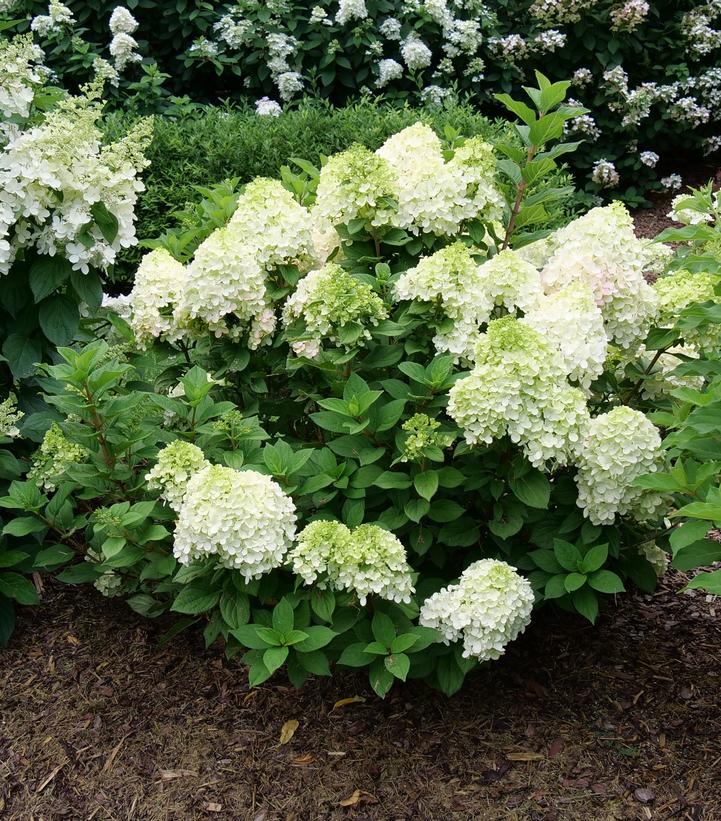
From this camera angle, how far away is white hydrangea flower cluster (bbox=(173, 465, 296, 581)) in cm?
217

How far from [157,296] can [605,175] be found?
559cm

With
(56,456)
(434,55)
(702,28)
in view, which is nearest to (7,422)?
(56,456)

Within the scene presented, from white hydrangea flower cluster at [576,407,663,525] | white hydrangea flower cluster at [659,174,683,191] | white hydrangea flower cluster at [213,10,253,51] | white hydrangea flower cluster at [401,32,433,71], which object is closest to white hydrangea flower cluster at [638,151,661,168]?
white hydrangea flower cluster at [659,174,683,191]

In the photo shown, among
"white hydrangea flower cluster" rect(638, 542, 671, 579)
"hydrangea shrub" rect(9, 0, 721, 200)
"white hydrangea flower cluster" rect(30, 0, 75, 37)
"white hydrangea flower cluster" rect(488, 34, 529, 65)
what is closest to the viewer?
"white hydrangea flower cluster" rect(638, 542, 671, 579)

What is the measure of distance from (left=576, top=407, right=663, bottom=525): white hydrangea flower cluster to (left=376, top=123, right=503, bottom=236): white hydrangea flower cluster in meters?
0.75

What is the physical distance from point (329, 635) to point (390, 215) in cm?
121

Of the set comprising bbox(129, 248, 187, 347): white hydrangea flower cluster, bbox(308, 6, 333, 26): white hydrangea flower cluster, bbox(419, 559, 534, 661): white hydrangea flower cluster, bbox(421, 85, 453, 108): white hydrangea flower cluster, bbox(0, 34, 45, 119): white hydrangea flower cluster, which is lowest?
bbox(421, 85, 453, 108): white hydrangea flower cluster

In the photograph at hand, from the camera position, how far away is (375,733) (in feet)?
8.79

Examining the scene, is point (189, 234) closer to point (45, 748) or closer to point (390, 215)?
point (390, 215)

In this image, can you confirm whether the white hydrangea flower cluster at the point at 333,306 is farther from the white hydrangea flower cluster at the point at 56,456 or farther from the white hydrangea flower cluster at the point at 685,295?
the white hydrangea flower cluster at the point at 685,295

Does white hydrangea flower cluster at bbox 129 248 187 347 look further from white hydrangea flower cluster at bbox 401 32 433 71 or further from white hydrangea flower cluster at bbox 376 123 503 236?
white hydrangea flower cluster at bbox 401 32 433 71

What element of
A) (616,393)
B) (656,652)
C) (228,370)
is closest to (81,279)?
(228,370)

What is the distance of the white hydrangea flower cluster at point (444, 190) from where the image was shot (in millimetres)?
2619

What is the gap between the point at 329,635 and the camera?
2.28 meters
